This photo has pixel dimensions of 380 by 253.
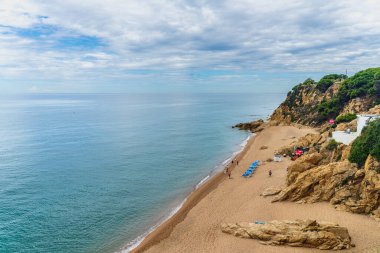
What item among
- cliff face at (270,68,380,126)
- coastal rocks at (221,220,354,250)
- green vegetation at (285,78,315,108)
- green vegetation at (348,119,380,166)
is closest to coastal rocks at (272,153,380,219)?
green vegetation at (348,119,380,166)

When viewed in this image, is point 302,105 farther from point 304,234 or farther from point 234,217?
point 304,234

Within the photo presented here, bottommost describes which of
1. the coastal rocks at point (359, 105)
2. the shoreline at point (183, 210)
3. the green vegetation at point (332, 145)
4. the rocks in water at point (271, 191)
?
the shoreline at point (183, 210)

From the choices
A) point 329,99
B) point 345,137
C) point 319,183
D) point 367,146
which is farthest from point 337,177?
point 329,99

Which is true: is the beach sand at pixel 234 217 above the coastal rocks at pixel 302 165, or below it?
below

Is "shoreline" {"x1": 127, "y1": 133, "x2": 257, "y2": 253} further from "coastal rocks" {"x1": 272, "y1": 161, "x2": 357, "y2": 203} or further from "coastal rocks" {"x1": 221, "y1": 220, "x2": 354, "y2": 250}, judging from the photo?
"coastal rocks" {"x1": 272, "y1": 161, "x2": 357, "y2": 203}

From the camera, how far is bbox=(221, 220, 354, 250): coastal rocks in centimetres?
2303

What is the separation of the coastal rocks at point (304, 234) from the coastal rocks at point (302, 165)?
1105cm

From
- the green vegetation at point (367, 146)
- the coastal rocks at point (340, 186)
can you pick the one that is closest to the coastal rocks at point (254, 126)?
the coastal rocks at point (340, 186)

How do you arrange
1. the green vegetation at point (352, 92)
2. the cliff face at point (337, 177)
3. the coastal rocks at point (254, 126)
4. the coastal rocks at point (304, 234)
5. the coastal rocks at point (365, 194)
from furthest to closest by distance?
the coastal rocks at point (254, 126) → the green vegetation at point (352, 92) → the cliff face at point (337, 177) → the coastal rocks at point (365, 194) → the coastal rocks at point (304, 234)

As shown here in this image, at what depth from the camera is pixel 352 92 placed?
7338cm

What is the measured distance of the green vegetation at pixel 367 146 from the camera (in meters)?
29.4

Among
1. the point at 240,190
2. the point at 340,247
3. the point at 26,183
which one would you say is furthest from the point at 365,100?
the point at 26,183

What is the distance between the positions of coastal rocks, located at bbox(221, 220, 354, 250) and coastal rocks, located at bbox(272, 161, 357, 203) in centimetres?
794

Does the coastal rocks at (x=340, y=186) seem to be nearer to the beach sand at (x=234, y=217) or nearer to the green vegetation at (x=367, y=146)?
the green vegetation at (x=367, y=146)
